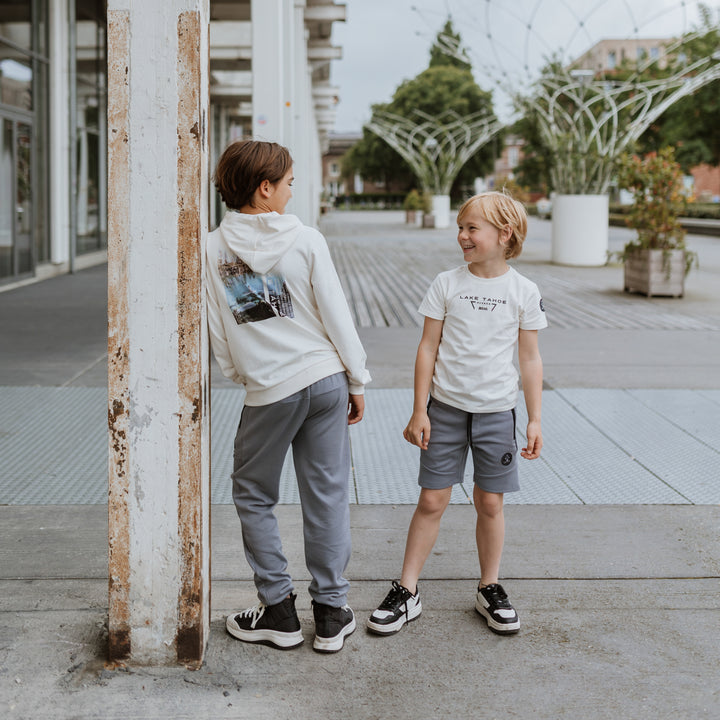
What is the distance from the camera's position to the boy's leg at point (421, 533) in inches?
140

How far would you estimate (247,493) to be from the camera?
3227 millimetres

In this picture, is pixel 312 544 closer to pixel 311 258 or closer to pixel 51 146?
pixel 311 258

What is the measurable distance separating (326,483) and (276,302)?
0.60 m

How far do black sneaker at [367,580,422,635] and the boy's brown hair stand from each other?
4.72ft

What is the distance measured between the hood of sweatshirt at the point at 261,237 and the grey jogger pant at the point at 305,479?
0.41m

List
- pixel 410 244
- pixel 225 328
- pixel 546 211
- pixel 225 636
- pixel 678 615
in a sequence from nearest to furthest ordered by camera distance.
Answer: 1. pixel 225 328
2. pixel 225 636
3. pixel 678 615
4. pixel 410 244
5. pixel 546 211

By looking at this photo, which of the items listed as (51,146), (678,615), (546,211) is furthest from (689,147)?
(678,615)

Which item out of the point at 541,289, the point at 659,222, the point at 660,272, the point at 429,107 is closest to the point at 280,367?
Result: the point at 660,272

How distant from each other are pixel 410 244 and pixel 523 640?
25184 mm

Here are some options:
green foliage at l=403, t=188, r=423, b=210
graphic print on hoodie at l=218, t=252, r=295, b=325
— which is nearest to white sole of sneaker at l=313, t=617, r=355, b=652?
graphic print on hoodie at l=218, t=252, r=295, b=325

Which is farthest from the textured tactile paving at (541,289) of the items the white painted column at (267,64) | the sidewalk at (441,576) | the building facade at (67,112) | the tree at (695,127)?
the tree at (695,127)

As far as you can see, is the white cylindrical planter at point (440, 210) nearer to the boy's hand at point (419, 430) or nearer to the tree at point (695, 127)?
the tree at point (695, 127)

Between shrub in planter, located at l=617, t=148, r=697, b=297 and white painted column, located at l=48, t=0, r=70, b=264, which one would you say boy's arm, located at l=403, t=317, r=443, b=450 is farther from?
white painted column, located at l=48, t=0, r=70, b=264

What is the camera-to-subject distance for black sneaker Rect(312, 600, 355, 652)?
3262 millimetres
